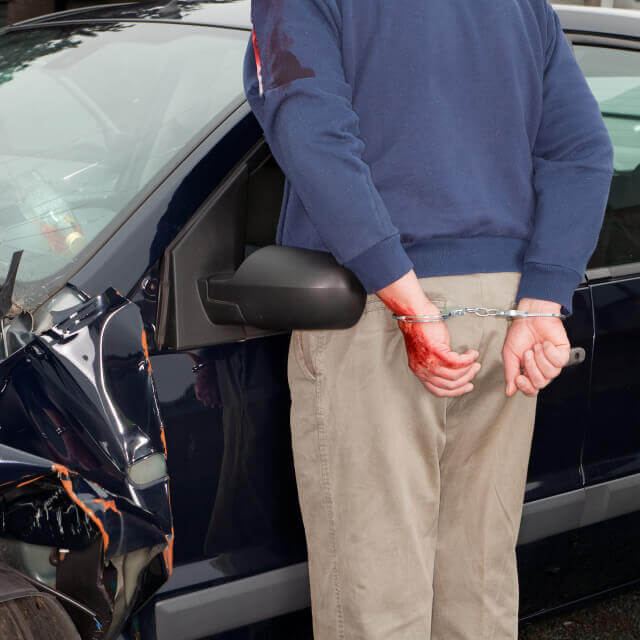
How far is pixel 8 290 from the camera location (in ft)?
4.69

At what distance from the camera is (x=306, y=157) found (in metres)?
1.30

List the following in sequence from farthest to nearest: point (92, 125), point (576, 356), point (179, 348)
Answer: point (576, 356), point (92, 125), point (179, 348)

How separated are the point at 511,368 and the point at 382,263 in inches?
12.0

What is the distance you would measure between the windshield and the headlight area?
0.32m

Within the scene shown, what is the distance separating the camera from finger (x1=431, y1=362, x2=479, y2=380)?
137cm

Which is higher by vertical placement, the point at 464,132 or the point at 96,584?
the point at 464,132

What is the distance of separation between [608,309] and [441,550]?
0.67m

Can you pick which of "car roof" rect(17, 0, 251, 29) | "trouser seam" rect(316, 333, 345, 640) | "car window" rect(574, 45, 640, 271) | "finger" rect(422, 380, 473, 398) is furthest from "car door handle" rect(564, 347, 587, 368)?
"car roof" rect(17, 0, 251, 29)

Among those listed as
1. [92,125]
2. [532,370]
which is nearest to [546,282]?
[532,370]

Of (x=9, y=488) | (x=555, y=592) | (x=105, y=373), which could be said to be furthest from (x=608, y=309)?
(x=9, y=488)

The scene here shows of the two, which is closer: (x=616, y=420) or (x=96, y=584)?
(x=96, y=584)

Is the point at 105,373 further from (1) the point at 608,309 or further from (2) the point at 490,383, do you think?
(1) the point at 608,309

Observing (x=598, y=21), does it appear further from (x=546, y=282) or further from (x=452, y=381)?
(x=452, y=381)

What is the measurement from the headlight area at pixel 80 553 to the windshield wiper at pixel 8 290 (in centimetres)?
29
